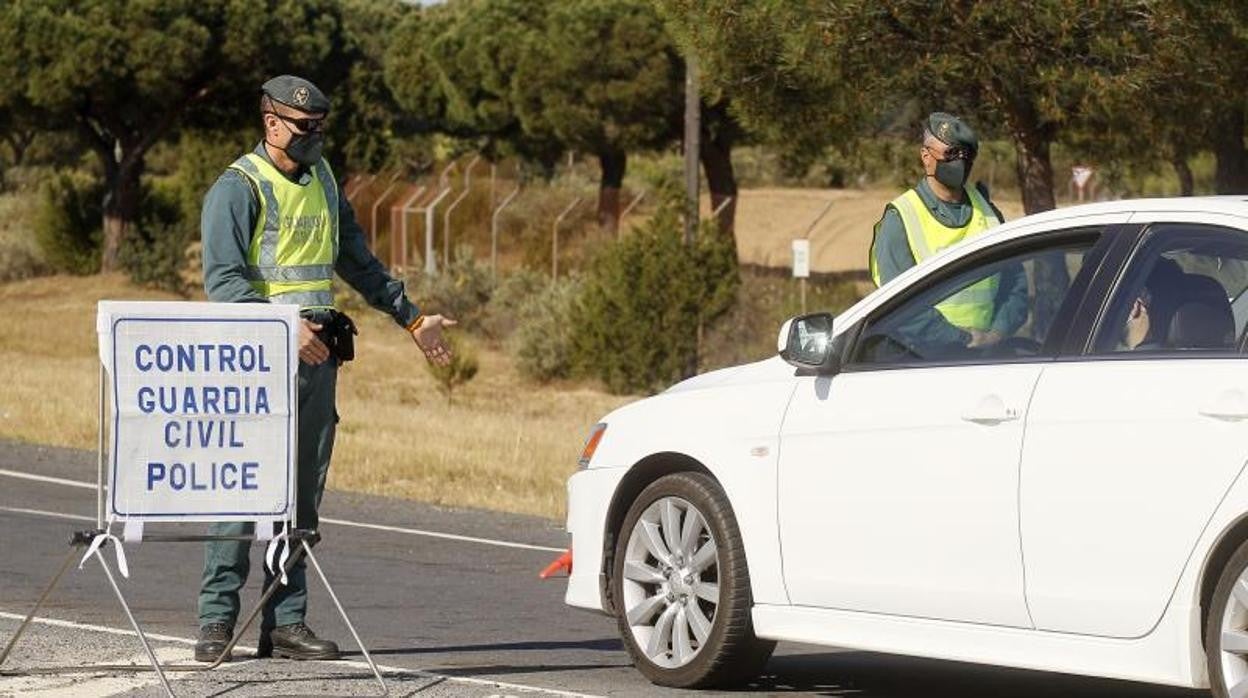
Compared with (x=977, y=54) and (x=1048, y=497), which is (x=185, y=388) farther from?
(x=977, y=54)

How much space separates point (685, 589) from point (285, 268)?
1711 mm

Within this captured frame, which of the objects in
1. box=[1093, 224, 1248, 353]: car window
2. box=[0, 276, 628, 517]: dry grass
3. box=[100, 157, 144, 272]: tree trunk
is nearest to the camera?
box=[1093, 224, 1248, 353]: car window

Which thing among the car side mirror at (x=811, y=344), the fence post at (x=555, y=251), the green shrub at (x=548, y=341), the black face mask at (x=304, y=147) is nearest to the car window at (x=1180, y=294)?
the car side mirror at (x=811, y=344)

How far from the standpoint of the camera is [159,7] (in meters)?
45.4

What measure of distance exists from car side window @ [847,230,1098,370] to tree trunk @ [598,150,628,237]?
3439cm

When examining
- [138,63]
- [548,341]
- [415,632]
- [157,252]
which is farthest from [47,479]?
[138,63]

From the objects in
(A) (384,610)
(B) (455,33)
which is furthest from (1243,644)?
(B) (455,33)

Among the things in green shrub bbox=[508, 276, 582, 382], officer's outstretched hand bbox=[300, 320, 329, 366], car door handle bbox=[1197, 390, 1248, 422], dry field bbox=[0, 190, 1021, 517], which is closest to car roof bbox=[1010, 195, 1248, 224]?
car door handle bbox=[1197, 390, 1248, 422]

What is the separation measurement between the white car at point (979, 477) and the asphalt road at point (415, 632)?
1.61 feet

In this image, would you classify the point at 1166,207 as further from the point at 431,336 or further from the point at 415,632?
the point at 415,632

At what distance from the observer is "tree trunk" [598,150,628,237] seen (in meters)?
45.7

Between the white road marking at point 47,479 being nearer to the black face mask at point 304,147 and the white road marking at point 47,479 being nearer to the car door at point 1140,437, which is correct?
the black face mask at point 304,147

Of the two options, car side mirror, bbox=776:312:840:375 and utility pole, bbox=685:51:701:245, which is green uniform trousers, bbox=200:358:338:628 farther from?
utility pole, bbox=685:51:701:245

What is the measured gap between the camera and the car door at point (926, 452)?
24.0ft
